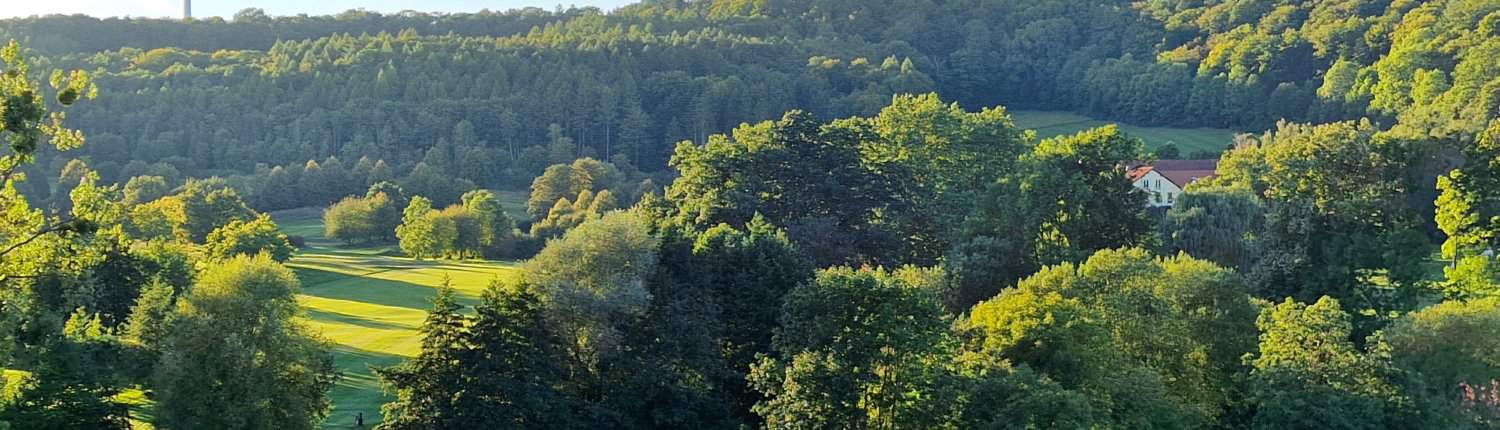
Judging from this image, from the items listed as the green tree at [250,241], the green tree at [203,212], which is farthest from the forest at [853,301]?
the green tree at [203,212]

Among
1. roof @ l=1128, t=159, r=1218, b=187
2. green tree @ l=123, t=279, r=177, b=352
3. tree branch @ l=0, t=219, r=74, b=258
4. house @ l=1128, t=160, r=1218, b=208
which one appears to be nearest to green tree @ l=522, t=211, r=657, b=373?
green tree @ l=123, t=279, r=177, b=352

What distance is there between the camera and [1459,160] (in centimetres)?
6084

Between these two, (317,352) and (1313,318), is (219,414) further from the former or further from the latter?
(1313,318)

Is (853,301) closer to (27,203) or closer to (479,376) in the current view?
(479,376)

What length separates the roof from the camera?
333 feet

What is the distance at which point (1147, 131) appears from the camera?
510ft

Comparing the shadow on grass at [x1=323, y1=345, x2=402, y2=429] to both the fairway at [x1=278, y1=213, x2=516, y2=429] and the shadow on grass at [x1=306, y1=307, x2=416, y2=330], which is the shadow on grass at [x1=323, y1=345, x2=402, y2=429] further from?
the shadow on grass at [x1=306, y1=307, x2=416, y2=330]

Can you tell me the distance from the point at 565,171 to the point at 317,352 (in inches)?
3326

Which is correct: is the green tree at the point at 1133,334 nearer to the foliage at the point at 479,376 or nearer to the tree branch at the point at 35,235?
the foliage at the point at 479,376

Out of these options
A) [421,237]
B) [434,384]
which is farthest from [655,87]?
[434,384]

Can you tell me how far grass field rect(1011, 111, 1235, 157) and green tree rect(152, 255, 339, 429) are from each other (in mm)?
100340

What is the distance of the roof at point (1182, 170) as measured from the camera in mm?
101375

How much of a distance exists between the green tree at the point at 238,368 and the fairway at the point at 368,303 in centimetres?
200

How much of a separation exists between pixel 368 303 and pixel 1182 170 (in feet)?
226
